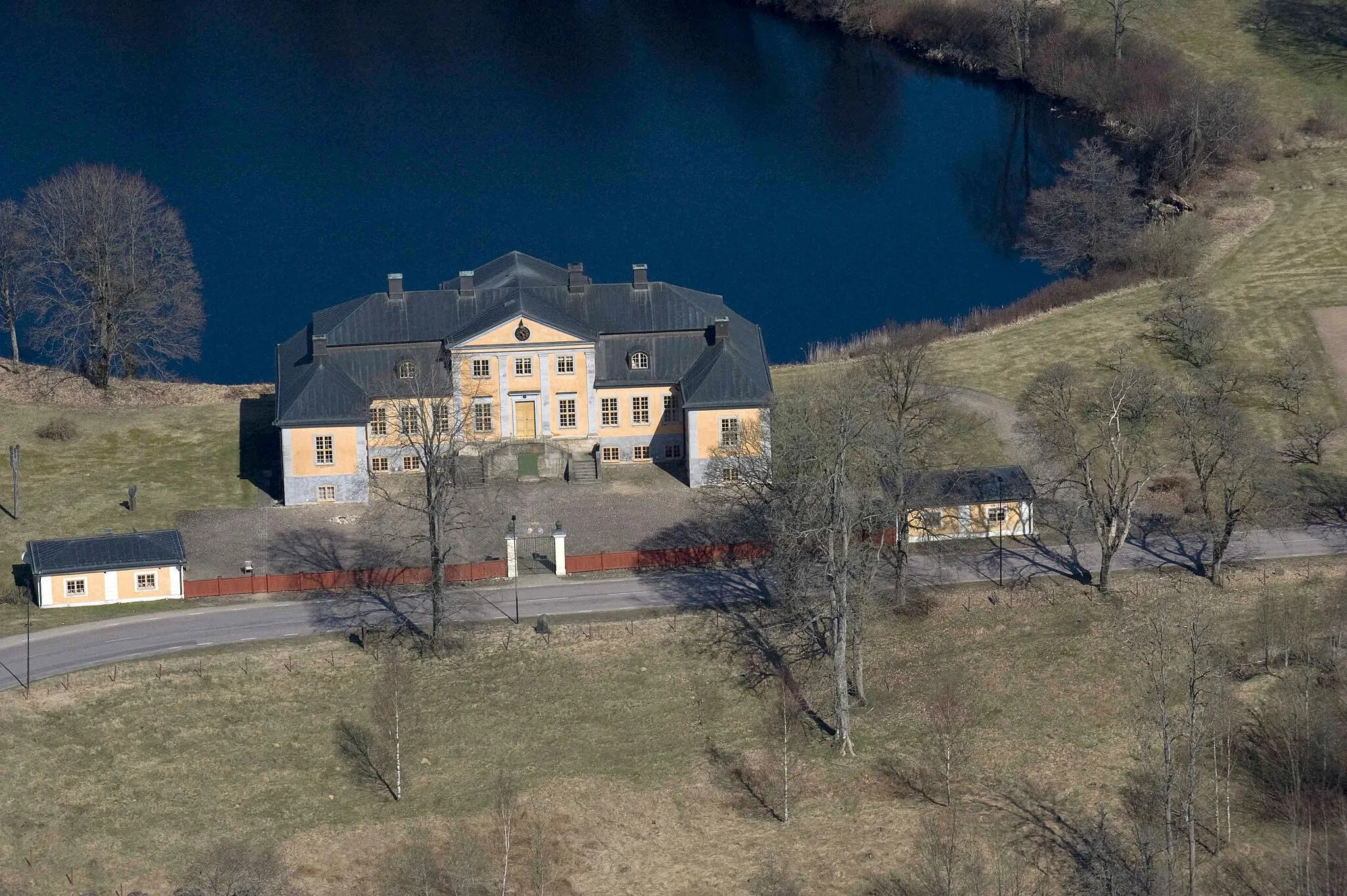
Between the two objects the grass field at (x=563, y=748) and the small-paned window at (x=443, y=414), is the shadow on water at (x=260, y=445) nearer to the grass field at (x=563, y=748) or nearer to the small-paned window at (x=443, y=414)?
the small-paned window at (x=443, y=414)

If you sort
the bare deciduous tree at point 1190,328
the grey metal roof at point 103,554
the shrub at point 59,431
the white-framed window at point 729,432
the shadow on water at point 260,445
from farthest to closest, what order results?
the bare deciduous tree at point 1190,328 → the shrub at point 59,431 → the shadow on water at point 260,445 → the white-framed window at point 729,432 → the grey metal roof at point 103,554

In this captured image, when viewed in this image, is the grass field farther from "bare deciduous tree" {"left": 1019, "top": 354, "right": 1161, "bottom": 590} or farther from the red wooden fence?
the red wooden fence

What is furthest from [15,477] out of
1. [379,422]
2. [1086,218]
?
[1086,218]

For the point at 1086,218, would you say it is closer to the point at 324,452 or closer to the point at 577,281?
the point at 577,281

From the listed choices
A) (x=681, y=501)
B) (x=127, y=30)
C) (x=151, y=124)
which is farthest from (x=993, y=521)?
(x=127, y=30)

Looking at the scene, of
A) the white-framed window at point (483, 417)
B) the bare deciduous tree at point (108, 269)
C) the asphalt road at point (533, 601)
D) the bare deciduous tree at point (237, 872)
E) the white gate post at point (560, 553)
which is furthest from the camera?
the bare deciduous tree at point (108, 269)

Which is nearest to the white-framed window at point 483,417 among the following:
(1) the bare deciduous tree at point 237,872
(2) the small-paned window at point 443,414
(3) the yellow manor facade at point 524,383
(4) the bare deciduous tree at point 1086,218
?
(3) the yellow manor facade at point 524,383

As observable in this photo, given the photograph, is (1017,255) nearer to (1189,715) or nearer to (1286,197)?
(1286,197)
